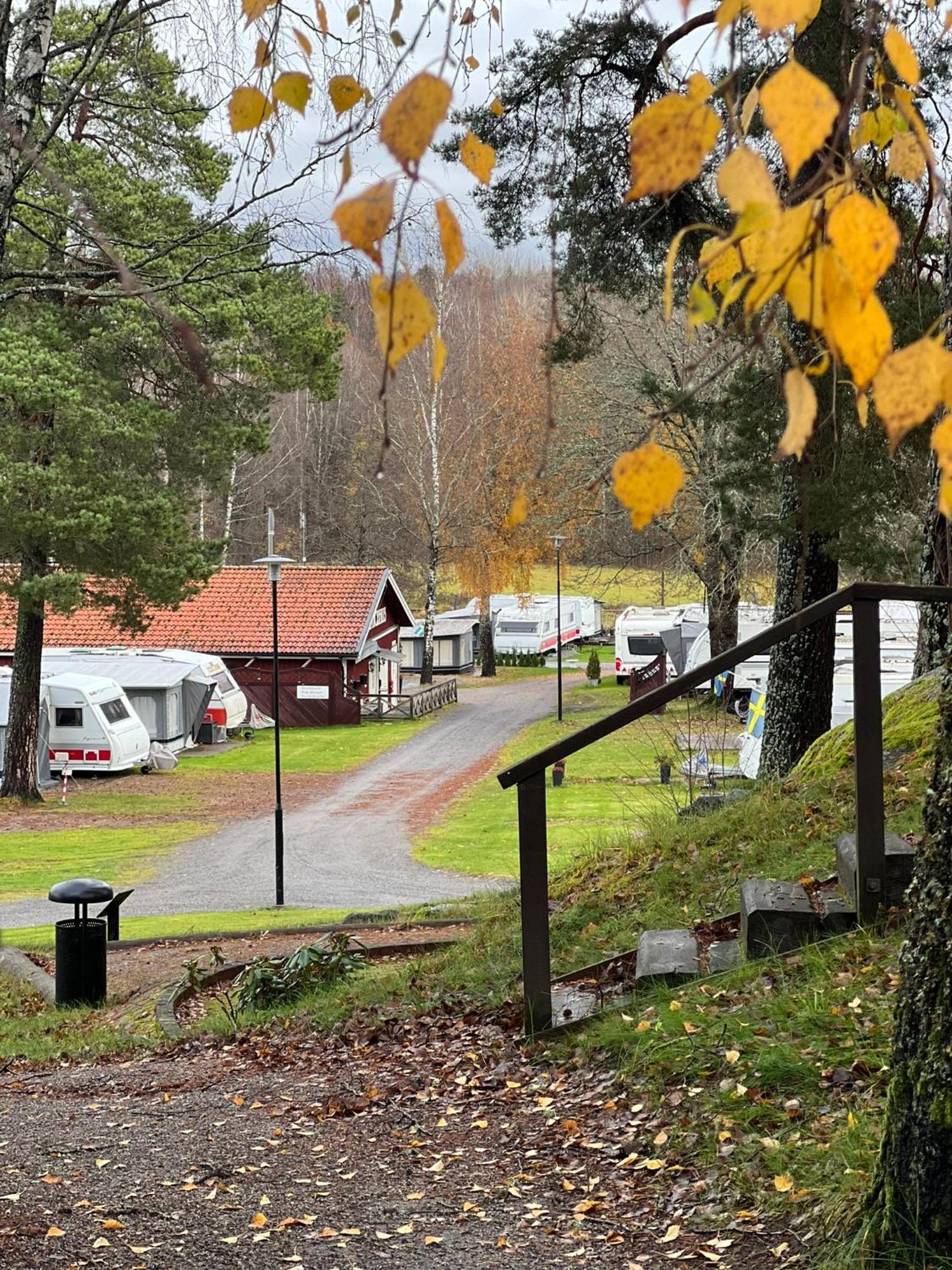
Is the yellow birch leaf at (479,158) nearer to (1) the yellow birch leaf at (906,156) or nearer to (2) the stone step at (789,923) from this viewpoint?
(1) the yellow birch leaf at (906,156)

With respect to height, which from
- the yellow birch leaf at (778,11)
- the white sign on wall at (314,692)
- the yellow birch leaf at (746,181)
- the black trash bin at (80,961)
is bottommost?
the black trash bin at (80,961)

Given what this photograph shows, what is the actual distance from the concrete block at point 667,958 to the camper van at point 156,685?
24.9 meters

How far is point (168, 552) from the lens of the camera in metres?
21.6

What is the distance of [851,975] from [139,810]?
20.3 m

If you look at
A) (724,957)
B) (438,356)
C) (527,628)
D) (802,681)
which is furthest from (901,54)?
(527,628)

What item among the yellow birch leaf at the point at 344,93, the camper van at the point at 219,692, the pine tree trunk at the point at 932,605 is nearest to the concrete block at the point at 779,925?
the pine tree trunk at the point at 932,605

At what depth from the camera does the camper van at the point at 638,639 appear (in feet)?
127

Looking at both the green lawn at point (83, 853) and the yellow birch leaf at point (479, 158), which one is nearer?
the yellow birch leaf at point (479, 158)

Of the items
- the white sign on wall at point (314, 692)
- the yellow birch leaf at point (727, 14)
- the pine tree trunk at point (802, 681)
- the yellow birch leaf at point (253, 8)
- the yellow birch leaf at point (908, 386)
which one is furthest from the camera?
the white sign on wall at point (314, 692)

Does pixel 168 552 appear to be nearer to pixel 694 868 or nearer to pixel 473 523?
pixel 694 868

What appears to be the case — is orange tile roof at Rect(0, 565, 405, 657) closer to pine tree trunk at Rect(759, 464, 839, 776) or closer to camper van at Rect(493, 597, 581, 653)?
camper van at Rect(493, 597, 581, 653)

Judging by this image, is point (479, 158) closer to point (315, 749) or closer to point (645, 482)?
point (645, 482)

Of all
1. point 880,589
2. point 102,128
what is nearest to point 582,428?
point 102,128

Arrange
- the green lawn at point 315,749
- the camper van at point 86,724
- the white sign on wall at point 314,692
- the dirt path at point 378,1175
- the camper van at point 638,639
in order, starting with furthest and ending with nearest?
the camper van at point 638,639
the white sign on wall at point 314,692
the green lawn at point 315,749
the camper van at point 86,724
the dirt path at point 378,1175
